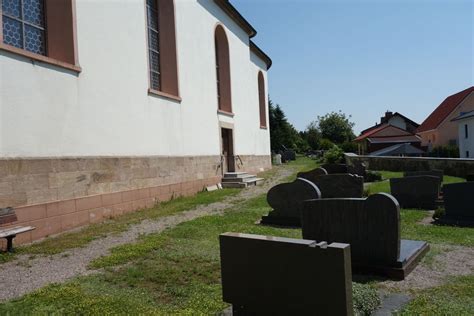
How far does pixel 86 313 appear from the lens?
3.82 meters

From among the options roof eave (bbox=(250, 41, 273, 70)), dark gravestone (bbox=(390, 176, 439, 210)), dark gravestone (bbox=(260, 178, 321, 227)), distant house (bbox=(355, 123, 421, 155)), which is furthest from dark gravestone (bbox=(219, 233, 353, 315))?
distant house (bbox=(355, 123, 421, 155))

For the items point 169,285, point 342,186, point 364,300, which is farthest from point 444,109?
point 169,285

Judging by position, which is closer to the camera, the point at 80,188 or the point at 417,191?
the point at 80,188

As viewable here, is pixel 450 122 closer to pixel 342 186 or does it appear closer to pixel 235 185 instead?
pixel 235 185

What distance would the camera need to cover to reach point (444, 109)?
48.9m

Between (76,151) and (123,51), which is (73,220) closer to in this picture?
(76,151)

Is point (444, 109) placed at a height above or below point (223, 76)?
above

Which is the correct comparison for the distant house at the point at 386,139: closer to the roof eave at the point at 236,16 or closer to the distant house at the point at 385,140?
the distant house at the point at 385,140

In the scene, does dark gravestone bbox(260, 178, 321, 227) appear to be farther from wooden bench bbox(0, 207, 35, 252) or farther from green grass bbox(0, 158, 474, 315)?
wooden bench bbox(0, 207, 35, 252)

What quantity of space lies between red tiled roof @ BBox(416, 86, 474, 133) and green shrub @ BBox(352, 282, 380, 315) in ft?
157

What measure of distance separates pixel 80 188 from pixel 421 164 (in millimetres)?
18126

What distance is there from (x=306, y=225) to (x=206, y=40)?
41.6ft

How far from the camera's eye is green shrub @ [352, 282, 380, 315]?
12.0ft

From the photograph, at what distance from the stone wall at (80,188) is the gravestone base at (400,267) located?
5.92 m
